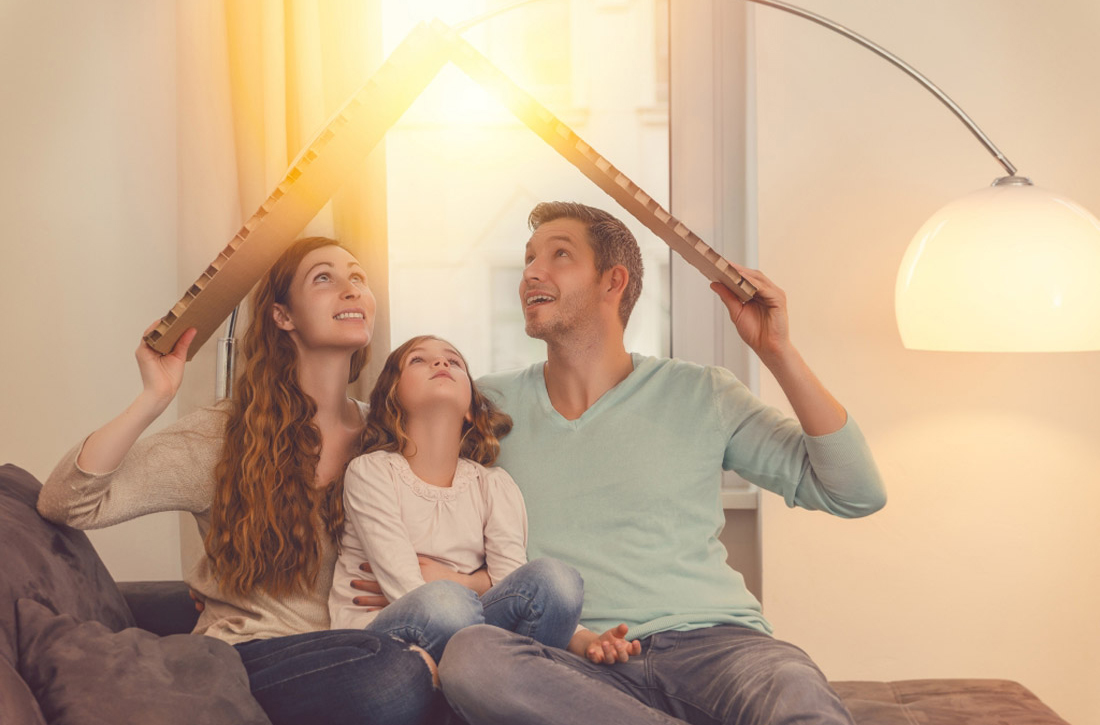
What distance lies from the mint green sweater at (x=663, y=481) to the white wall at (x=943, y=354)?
1.74 feet

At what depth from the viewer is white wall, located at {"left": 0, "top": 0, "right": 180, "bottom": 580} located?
2.52 m

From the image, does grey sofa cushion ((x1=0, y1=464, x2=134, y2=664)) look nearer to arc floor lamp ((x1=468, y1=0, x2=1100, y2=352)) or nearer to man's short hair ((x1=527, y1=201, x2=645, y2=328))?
man's short hair ((x1=527, y1=201, x2=645, y2=328))

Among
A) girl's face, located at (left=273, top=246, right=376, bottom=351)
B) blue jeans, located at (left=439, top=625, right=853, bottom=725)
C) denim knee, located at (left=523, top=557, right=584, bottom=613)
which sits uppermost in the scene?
girl's face, located at (left=273, top=246, right=376, bottom=351)

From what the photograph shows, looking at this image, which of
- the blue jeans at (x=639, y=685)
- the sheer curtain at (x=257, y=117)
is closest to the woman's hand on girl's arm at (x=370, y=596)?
the blue jeans at (x=639, y=685)

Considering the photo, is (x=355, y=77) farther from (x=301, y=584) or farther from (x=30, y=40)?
(x=301, y=584)

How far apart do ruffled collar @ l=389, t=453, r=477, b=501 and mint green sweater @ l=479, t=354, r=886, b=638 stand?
0.13 m

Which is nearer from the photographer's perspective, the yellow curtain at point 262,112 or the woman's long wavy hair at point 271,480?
the woman's long wavy hair at point 271,480

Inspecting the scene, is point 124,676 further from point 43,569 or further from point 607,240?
point 607,240

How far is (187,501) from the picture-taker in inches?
Result: 66.1

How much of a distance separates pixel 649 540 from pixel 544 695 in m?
0.45

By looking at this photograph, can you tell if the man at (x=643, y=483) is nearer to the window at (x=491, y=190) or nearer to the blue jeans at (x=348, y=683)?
the blue jeans at (x=348, y=683)

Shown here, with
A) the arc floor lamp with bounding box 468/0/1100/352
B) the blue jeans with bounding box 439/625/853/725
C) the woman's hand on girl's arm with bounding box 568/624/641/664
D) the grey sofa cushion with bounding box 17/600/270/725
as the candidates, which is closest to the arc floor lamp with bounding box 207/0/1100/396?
the arc floor lamp with bounding box 468/0/1100/352

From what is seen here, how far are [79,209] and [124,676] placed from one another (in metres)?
1.61

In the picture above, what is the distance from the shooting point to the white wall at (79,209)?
2.52 m
